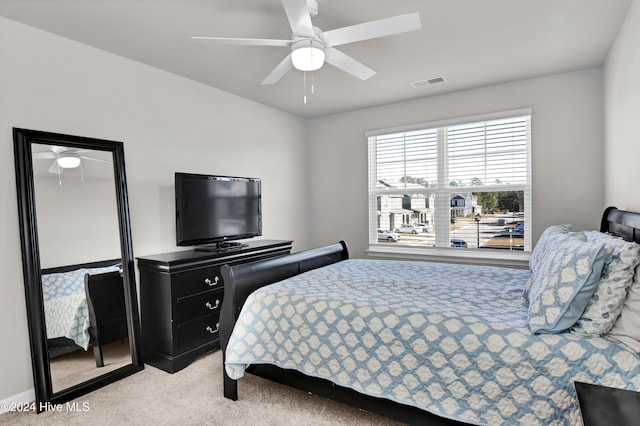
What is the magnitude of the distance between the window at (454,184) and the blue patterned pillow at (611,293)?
2493 millimetres

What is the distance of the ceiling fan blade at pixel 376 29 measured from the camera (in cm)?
192

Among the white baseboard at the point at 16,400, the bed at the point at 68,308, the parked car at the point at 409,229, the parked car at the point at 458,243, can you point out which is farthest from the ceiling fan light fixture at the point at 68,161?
the parked car at the point at 458,243

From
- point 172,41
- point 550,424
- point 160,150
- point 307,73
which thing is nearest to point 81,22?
point 172,41

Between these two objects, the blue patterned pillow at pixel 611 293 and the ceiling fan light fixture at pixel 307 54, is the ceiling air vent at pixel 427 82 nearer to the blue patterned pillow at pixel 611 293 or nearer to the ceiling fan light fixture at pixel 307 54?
the ceiling fan light fixture at pixel 307 54

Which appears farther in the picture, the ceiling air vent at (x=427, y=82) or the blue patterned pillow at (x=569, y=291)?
the ceiling air vent at (x=427, y=82)

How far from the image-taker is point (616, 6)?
2.42 metres

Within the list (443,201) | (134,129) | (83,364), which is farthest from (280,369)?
(443,201)

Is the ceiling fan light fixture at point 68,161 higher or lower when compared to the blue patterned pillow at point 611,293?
higher

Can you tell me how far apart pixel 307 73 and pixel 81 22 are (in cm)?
182

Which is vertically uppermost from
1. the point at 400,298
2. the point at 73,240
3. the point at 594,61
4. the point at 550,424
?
the point at 594,61

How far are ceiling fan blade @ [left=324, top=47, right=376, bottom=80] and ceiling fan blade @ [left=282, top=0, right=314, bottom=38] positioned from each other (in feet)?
0.82

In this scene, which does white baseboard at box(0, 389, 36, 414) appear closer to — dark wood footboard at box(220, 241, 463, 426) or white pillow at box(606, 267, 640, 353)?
Result: dark wood footboard at box(220, 241, 463, 426)

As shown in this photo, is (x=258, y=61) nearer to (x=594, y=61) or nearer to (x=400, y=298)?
(x=400, y=298)

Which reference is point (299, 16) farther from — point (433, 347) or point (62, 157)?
point (62, 157)
